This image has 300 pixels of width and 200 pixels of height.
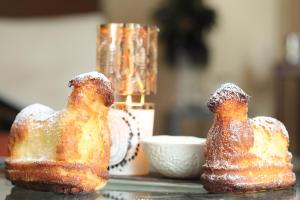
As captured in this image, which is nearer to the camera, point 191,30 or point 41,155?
point 41,155

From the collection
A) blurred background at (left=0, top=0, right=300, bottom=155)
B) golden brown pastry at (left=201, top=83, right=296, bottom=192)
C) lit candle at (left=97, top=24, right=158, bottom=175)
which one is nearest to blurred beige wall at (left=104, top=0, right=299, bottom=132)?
blurred background at (left=0, top=0, right=300, bottom=155)

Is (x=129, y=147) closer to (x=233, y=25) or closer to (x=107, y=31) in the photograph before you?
(x=107, y=31)

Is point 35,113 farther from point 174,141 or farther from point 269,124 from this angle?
point 269,124

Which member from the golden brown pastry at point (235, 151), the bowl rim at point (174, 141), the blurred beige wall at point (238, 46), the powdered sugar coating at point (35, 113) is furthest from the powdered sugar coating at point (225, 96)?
the blurred beige wall at point (238, 46)

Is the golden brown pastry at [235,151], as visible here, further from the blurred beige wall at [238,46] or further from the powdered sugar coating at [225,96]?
the blurred beige wall at [238,46]

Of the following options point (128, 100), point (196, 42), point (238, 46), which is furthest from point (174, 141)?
point (238, 46)

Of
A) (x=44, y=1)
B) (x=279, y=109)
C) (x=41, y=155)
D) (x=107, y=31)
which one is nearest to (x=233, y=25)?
(x=279, y=109)
